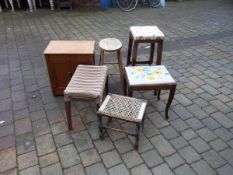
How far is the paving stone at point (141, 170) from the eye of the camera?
224cm

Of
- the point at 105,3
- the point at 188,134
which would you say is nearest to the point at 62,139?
the point at 188,134

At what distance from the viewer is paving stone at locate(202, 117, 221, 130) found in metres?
2.81

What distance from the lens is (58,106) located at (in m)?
3.14

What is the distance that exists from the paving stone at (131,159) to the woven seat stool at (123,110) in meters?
0.09

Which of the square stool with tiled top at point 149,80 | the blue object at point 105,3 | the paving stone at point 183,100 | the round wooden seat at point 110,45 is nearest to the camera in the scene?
the square stool with tiled top at point 149,80

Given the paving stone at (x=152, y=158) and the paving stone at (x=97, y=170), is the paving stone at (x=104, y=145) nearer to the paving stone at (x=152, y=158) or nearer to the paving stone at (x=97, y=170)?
the paving stone at (x=97, y=170)

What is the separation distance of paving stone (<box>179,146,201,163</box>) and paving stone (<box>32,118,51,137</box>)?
5.27 ft

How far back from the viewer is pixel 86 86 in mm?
2523

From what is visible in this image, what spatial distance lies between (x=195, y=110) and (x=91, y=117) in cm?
143

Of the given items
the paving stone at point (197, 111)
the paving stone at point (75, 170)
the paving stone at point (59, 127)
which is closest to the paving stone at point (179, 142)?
the paving stone at point (197, 111)

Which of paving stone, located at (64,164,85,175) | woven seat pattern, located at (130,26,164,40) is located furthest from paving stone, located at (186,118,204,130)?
paving stone, located at (64,164,85,175)

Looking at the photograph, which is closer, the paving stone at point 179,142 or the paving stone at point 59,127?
the paving stone at point 179,142

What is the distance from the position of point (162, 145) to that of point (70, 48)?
174cm

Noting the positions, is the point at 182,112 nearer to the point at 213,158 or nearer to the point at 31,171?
the point at 213,158
